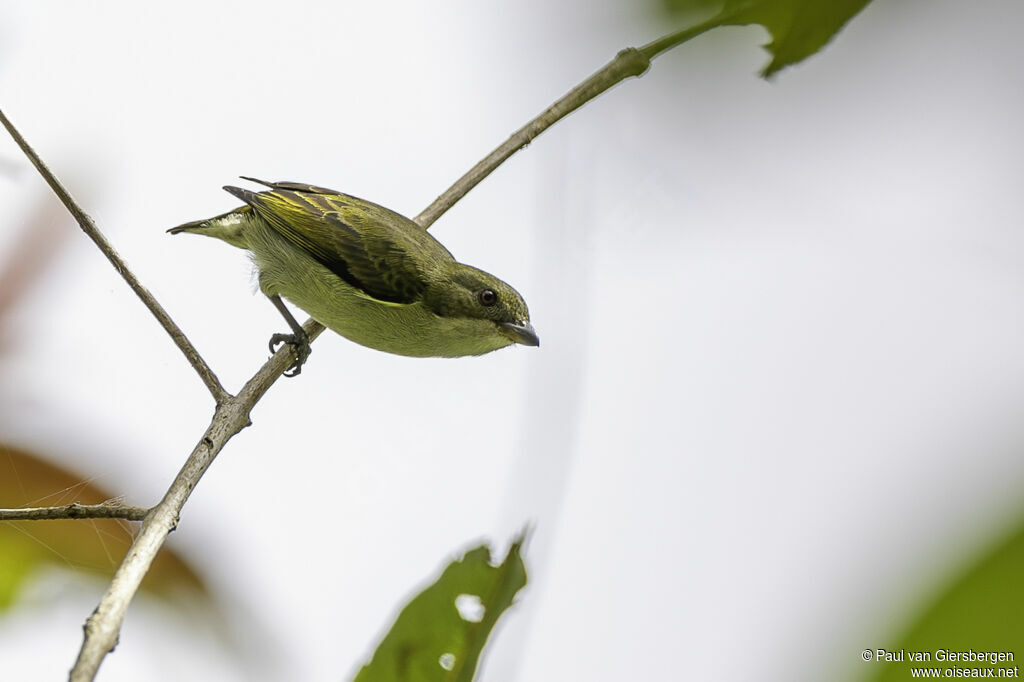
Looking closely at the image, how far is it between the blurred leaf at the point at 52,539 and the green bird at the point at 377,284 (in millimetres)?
1624

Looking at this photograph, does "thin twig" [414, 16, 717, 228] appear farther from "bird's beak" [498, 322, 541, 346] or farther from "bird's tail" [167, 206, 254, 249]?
"bird's tail" [167, 206, 254, 249]

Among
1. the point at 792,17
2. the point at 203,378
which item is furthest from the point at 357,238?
the point at 792,17

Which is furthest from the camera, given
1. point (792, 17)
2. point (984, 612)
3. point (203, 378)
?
point (203, 378)

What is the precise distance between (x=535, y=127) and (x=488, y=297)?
2.97ft

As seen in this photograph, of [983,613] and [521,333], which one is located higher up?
[521,333]

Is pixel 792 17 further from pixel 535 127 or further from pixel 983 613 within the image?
pixel 535 127

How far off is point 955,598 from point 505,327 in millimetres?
3365

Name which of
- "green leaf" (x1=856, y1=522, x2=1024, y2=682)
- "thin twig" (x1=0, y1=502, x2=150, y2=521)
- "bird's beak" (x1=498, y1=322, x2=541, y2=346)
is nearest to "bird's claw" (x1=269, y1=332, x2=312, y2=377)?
"bird's beak" (x1=498, y1=322, x2=541, y2=346)

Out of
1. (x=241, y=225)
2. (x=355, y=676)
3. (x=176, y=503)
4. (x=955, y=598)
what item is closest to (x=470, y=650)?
(x=355, y=676)

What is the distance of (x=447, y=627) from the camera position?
1.63m

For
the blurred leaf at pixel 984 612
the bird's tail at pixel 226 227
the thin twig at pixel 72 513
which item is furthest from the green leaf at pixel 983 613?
the bird's tail at pixel 226 227

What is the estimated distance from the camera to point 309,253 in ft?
13.5

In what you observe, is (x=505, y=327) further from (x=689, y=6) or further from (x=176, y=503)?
(x=689, y=6)

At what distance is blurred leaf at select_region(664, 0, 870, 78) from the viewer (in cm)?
134
